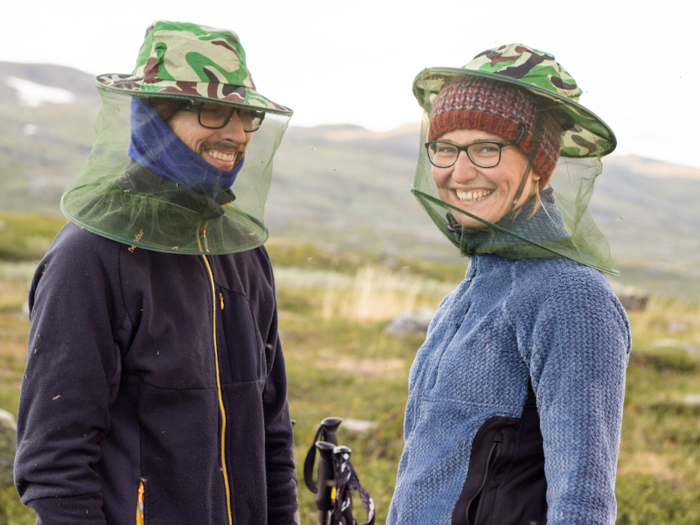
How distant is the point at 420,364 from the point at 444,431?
280mm

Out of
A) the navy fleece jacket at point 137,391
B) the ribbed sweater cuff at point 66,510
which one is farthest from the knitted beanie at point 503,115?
the ribbed sweater cuff at point 66,510

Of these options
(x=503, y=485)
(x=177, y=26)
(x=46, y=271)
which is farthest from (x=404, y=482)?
(x=177, y=26)

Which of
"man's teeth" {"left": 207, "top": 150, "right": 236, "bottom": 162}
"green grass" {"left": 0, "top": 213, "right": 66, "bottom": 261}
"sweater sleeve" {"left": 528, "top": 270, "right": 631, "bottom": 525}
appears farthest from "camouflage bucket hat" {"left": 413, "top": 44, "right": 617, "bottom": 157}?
"green grass" {"left": 0, "top": 213, "right": 66, "bottom": 261}

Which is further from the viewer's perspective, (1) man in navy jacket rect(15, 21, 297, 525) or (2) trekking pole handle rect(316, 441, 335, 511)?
(2) trekking pole handle rect(316, 441, 335, 511)

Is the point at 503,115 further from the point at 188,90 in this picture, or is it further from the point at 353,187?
the point at 353,187

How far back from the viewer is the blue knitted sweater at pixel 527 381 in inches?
51.9

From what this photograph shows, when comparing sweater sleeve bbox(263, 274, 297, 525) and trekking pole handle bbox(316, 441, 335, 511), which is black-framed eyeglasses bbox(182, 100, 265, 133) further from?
trekking pole handle bbox(316, 441, 335, 511)

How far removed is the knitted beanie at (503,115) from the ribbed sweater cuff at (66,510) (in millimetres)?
1555

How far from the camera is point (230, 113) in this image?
6.32ft

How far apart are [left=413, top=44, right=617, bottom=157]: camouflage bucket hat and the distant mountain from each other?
116 ft

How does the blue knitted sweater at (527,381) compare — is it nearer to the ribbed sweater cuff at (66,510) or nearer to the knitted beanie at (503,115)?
the knitted beanie at (503,115)

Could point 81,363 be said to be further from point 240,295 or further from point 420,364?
point 420,364

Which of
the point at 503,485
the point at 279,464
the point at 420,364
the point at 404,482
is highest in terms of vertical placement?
the point at 420,364

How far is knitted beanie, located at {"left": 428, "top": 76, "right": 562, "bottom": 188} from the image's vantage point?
1603mm
